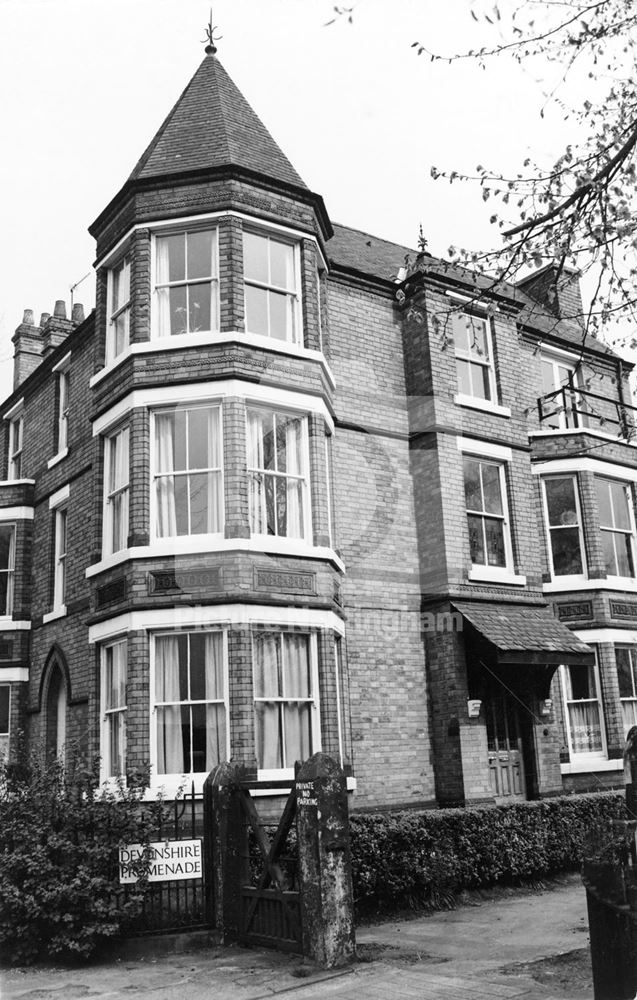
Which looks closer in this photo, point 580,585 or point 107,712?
point 107,712

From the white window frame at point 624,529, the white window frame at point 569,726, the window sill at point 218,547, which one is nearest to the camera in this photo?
the window sill at point 218,547

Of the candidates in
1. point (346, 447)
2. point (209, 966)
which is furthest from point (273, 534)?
point (209, 966)

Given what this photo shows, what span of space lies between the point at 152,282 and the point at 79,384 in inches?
158

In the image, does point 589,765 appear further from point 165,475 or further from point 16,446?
point 16,446

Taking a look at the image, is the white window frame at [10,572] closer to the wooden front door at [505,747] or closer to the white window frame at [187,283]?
Result: the white window frame at [187,283]

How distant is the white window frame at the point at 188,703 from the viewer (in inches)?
505

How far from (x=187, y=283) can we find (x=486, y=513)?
6.69 meters

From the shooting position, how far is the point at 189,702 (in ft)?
43.1

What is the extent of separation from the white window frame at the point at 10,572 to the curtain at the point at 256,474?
7563mm

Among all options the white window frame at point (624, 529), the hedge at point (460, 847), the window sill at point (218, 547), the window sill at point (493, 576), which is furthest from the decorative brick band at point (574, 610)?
the window sill at point (218, 547)

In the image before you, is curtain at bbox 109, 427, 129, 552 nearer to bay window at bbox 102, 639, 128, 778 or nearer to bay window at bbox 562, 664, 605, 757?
bay window at bbox 102, 639, 128, 778

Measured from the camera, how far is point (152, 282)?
588 inches

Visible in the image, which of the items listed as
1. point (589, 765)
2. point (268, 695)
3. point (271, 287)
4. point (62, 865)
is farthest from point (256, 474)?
point (589, 765)

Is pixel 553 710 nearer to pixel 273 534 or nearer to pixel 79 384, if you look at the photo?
pixel 273 534
